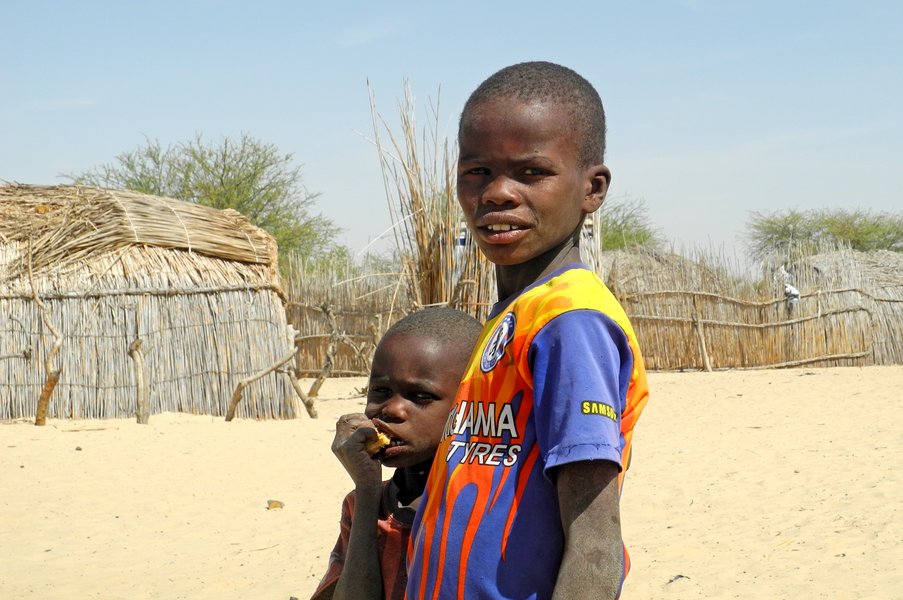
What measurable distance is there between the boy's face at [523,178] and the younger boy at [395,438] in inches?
18.9

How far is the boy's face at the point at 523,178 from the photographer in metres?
1.43

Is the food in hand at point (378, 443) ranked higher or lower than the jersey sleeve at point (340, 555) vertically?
higher

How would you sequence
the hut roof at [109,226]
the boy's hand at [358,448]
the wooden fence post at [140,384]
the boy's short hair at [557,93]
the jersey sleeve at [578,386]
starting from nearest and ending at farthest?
the jersey sleeve at [578,386] < the boy's short hair at [557,93] < the boy's hand at [358,448] < the wooden fence post at [140,384] < the hut roof at [109,226]

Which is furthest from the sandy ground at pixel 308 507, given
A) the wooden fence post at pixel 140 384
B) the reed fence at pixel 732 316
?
the reed fence at pixel 732 316

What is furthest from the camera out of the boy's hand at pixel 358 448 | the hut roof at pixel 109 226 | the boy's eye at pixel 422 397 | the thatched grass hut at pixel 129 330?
the hut roof at pixel 109 226

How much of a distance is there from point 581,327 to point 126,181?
2934 cm

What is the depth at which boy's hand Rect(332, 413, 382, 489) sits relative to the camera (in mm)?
1794

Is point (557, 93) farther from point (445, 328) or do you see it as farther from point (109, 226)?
point (109, 226)

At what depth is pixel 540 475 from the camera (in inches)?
50.6

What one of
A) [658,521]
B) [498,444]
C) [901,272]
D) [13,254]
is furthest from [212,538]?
[901,272]

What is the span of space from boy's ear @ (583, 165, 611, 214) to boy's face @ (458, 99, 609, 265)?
0.8 inches

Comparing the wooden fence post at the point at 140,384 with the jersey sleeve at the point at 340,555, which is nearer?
the jersey sleeve at the point at 340,555

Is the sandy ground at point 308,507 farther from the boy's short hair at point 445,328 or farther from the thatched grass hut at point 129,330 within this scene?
the boy's short hair at point 445,328

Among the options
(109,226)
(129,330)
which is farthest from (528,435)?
(109,226)
